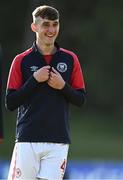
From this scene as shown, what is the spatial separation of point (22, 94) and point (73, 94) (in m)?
0.39

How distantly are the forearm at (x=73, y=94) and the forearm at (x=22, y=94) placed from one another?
0.22 meters

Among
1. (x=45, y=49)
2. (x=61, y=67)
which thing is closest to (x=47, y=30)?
(x=45, y=49)

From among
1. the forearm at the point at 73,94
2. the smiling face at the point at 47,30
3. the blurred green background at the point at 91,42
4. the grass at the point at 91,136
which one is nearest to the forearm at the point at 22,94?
the forearm at the point at 73,94

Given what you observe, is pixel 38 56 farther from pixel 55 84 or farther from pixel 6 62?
pixel 6 62

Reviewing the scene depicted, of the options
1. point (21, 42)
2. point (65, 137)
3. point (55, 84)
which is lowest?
point (21, 42)

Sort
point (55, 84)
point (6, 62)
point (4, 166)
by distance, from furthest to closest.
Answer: point (6, 62)
point (4, 166)
point (55, 84)

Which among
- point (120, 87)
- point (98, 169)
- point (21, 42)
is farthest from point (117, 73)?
point (98, 169)

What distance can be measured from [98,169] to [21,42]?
1648 centimetres

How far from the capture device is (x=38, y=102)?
6.74m

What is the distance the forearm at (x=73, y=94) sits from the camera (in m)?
6.73

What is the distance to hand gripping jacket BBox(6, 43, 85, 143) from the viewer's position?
22.1 feet

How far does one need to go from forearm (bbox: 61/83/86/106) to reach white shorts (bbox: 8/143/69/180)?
0.35 meters

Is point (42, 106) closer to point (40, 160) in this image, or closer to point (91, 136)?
point (40, 160)

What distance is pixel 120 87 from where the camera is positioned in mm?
27750
